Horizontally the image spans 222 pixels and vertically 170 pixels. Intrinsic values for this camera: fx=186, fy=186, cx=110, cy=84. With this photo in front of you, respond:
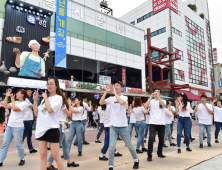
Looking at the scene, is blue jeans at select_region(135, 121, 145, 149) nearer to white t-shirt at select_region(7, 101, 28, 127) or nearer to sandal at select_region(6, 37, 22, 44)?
white t-shirt at select_region(7, 101, 28, 127)

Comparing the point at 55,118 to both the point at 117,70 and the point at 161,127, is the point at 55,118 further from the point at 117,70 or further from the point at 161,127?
the point at 117,70

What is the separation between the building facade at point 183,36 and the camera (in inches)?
1255

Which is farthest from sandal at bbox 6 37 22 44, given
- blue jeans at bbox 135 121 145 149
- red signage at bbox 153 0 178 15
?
red signage at bbox 153 0 178 15

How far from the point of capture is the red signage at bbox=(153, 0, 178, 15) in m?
31.8

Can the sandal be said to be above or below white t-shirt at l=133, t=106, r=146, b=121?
above

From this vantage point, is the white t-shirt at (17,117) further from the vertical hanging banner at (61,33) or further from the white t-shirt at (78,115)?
the vertical hanging banner at (61,33)

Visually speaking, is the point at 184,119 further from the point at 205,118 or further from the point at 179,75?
the point at 179,75

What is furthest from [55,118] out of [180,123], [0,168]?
[180,123]

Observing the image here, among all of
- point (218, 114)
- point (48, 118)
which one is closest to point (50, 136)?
point (48, 118)

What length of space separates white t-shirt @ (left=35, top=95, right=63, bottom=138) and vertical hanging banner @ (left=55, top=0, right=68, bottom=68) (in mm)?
14469

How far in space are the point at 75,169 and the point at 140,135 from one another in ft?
8.71

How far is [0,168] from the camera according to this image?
179 inches

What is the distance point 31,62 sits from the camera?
15336mm

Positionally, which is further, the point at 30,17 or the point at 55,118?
the point at 30,17
